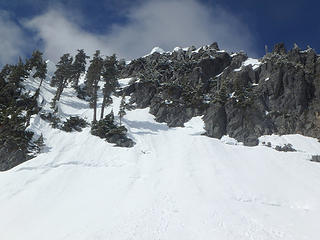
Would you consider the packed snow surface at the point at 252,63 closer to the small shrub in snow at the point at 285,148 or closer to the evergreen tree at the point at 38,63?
the small shrub in snow at the point at 285,148

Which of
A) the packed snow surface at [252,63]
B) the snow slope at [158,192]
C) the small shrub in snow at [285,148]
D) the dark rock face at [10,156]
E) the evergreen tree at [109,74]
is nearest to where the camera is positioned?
the snow slope at [158,192]

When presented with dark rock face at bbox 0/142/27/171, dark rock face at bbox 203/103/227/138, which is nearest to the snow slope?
dark rock face at bbox 0/142/27/171

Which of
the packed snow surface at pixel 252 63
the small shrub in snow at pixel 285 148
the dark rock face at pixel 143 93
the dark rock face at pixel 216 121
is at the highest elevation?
the packed snow surface at pixel 252 63

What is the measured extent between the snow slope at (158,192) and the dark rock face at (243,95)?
777cm

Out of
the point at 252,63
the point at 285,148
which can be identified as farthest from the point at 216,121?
the point at 252,63

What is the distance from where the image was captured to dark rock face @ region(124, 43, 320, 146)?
127 ft

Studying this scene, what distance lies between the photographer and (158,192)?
18.5 metres

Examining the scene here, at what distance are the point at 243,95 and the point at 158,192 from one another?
29.3 m

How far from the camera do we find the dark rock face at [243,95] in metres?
38.8

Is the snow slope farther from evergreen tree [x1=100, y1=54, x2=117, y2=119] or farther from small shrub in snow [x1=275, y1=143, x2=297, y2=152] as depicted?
evergreen tree [x1=100, y1=54, x2=117, y2=119]

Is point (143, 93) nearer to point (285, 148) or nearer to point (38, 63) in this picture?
point (38, 63)

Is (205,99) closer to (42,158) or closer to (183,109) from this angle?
(183,109)

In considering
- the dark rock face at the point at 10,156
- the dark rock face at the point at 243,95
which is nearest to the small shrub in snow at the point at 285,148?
the dark rock face at the point at 243,95

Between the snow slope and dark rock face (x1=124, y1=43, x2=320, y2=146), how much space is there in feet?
25.5
